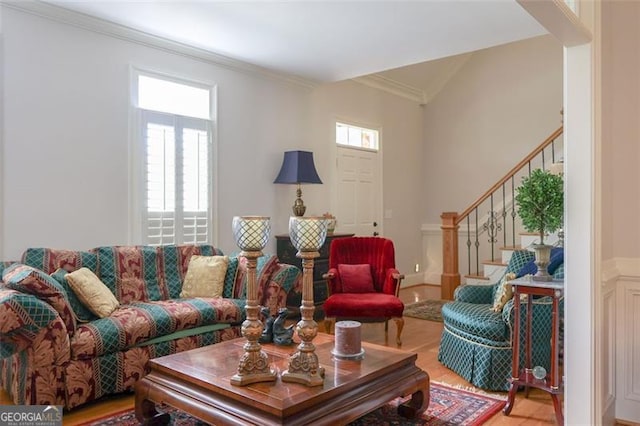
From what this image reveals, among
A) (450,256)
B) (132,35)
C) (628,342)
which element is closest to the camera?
(628,342)

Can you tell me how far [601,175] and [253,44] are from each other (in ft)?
10.5

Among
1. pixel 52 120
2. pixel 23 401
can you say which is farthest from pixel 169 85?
pixel 23 401

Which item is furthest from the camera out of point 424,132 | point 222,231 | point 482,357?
point 424,132

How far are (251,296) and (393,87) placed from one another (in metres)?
5.70

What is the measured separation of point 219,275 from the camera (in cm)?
413

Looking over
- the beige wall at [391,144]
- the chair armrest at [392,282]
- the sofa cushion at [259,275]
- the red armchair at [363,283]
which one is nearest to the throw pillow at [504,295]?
the red armchair at [363,283]

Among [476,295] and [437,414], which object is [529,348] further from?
[476,295]

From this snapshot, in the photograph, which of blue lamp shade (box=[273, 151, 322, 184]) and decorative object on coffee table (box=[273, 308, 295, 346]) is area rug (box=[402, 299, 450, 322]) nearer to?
blue lamp shade (box=[273, 151, 322, 184])

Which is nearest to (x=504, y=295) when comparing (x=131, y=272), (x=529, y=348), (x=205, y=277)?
(x=529, y=348)

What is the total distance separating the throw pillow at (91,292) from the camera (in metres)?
3.26

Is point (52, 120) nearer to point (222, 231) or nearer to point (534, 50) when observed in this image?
point (222, 231)

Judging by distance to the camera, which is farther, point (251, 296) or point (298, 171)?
point (298, 171)

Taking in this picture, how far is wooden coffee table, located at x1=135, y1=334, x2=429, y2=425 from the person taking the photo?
203 cm

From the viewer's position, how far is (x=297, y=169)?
17.5 ft
